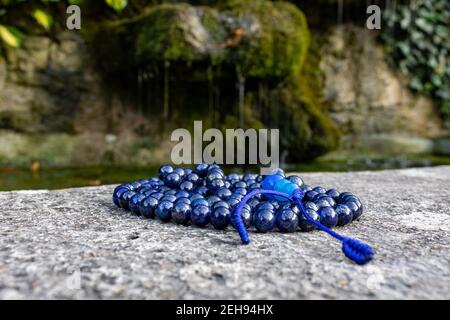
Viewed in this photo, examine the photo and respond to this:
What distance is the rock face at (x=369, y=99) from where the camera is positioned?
511 centimetres

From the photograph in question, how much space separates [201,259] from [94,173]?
9.11 ft

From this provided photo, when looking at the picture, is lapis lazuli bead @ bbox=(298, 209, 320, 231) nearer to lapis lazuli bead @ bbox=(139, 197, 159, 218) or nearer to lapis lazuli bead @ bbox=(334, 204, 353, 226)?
lapis lazuli bead @ bbox=(334, 204, 353, 226)

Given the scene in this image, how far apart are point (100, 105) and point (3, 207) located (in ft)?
9.05

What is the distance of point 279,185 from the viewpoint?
1.42m

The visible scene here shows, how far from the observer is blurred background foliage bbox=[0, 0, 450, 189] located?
3.59 meters

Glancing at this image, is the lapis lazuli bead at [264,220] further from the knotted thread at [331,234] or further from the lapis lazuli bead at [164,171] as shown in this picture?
the lapis lazuli bead at [164,171]

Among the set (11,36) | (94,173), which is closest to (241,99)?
(94,173)

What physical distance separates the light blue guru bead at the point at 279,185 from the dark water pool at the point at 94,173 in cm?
184

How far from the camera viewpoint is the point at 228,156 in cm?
400

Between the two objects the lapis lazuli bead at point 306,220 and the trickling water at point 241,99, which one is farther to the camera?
the trickling water at point 241,99

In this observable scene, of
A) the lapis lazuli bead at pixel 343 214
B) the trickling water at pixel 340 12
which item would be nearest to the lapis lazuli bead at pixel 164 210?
the lapis lazuli bead at pixel 343 214

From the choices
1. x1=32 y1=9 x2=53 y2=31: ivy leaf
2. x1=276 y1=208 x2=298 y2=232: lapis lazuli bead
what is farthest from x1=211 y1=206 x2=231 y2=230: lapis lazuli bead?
x1=32 y1=9 x2=53 y2=31: ivy leaf

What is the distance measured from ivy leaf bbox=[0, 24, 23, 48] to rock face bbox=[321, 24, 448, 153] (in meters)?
3.14

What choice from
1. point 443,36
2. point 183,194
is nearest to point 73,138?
point 183,194
